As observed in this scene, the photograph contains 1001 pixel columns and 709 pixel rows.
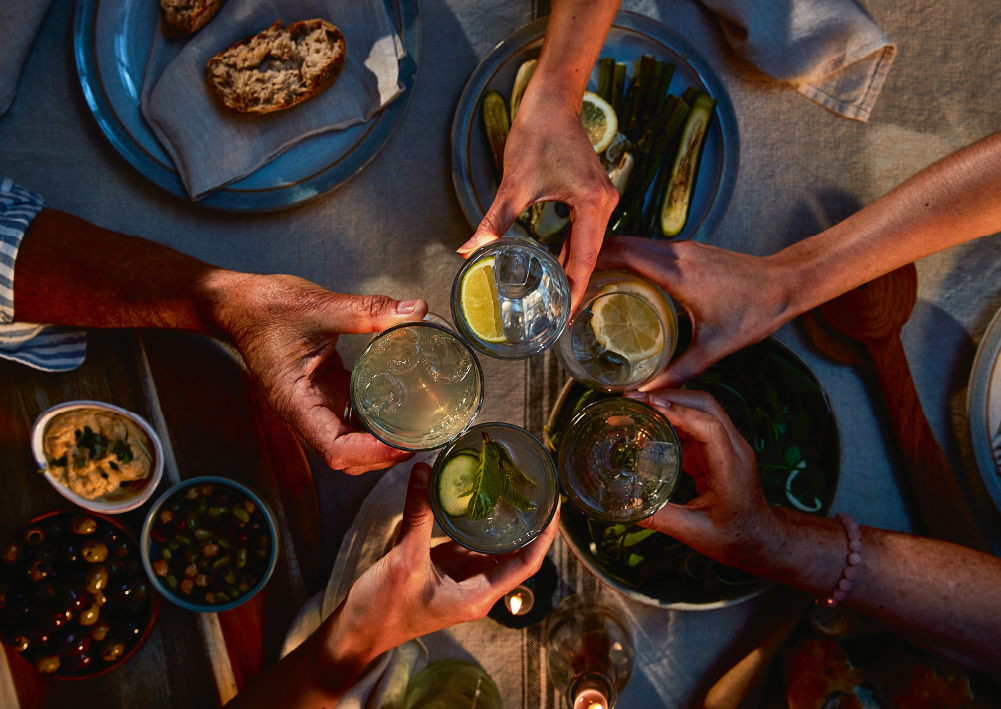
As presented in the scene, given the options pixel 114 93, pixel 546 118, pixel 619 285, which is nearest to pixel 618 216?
pixel 619 285

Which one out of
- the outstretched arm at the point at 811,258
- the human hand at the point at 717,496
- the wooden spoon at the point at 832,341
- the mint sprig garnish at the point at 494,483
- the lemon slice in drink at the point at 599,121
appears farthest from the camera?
the wooden spoon at the point at 832,341

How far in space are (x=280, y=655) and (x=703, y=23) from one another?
2110mm

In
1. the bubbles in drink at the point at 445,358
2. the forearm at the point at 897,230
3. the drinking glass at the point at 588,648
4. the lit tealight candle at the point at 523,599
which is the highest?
the forearm at the point at 897,230

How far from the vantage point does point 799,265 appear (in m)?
1.45

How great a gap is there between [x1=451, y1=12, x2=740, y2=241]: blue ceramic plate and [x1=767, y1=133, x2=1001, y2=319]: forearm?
0.23 metres

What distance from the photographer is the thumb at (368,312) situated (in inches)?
48.3

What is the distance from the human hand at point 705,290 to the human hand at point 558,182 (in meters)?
0.12

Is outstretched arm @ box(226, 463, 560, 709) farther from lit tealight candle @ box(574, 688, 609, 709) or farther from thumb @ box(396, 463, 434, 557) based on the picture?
lit tealight candle @ box(574, 688, 609, 709)

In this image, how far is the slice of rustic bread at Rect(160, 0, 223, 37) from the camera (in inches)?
58.1

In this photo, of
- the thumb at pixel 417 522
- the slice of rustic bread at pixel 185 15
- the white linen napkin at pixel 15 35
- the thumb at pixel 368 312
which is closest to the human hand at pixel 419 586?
the thumb at pixel 417 522

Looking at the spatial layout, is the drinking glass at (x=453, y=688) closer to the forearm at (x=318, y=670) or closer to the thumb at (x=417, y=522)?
the forearm at (x=318, y=670)

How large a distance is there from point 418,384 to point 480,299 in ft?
0.73

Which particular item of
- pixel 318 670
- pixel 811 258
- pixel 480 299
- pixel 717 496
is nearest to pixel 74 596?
pixel 318 670

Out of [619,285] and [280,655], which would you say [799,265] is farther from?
[280,655]
